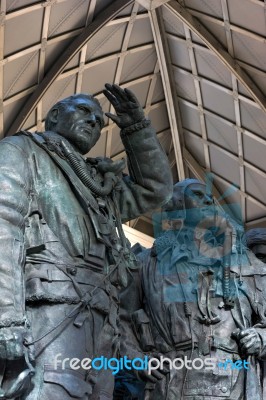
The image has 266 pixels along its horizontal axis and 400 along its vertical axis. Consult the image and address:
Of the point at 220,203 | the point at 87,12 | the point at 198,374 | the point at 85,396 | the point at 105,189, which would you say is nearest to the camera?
the point at 85,396

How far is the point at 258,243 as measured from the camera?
27.5 feet

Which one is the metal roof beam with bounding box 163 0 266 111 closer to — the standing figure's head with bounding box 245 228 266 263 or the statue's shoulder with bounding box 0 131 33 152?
the standing figure's head with bounding box 245 228 266 263

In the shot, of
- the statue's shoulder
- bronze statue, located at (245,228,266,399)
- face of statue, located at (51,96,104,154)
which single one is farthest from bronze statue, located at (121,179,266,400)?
the statue's shoulder

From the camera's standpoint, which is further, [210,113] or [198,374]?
[210,113]

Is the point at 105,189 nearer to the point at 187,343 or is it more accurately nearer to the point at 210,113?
the point at 187,343

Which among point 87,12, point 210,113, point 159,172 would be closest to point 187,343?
point 159,172

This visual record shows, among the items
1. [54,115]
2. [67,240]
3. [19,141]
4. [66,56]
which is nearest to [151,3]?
[66,56]

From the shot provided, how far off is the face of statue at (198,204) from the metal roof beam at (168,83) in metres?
17.6

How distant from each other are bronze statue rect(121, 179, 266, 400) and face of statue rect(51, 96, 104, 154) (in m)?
1.72

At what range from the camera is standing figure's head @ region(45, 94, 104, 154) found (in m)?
5.98

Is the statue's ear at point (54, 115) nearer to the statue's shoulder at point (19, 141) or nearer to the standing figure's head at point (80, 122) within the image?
the standing figure's head at point (80, 122)

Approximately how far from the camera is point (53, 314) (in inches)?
199

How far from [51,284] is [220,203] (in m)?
3.54

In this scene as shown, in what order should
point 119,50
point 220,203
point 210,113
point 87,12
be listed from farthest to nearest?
point 210,113 < point 119,50 < point 87,12 < point 220,203
